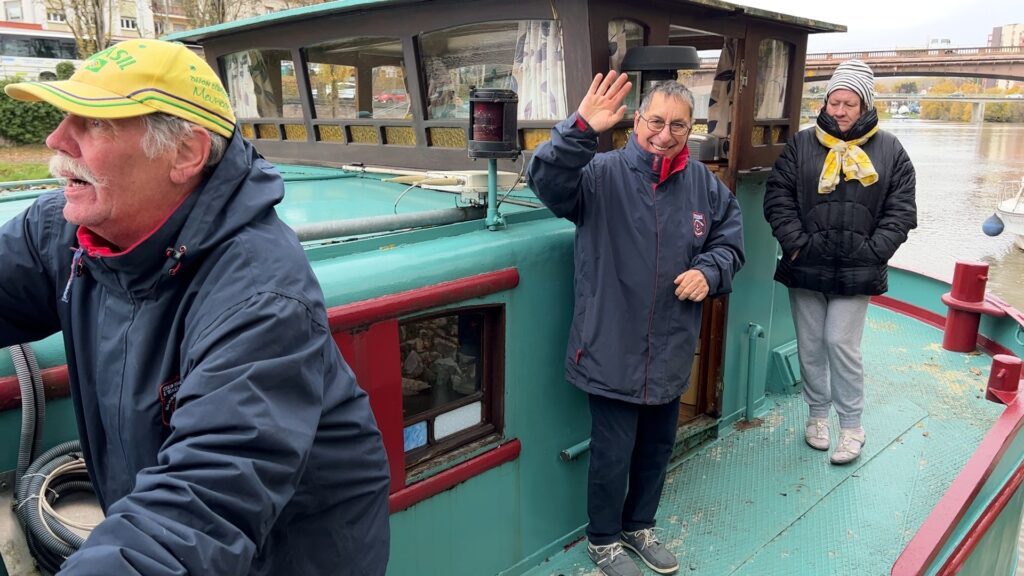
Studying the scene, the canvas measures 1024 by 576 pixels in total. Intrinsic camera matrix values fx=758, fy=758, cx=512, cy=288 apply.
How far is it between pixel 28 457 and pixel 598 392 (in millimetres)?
1699

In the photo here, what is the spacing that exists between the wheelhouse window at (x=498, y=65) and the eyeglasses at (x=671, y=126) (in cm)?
62

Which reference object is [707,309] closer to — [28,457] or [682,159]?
[682,159]

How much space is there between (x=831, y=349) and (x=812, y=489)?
26.2 inches

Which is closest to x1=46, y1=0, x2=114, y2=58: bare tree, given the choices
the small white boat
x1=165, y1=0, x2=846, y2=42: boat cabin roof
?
x1=165, y1=0, x2=846, y2=42: boat cabin roof

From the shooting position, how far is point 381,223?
8.14 ft

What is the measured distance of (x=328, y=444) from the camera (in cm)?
137

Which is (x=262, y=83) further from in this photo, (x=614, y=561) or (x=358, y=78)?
(x=614, y=561)

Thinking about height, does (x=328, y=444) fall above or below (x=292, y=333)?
below

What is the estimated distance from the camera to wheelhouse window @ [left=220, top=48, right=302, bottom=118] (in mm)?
4324

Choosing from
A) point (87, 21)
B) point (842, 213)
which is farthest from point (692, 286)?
point (87, 21)

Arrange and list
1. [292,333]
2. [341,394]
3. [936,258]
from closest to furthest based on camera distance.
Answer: [292,333] < [341,394] < [936,258]

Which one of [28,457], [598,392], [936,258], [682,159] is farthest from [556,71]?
[936,258]

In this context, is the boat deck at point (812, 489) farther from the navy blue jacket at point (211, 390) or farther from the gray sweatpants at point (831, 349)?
the navy blue jacket at point (211, 390)

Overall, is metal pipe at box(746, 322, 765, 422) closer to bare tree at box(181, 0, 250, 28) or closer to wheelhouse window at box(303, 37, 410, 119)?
wheelhouse window at box(303, 37, 410, 119)
